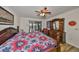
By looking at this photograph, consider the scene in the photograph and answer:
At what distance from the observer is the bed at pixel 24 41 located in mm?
1125

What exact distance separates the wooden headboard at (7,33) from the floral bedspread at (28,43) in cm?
5

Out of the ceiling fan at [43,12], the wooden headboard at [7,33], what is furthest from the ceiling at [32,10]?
the wooden headboard at [7,33]

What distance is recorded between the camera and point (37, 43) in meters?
1.20

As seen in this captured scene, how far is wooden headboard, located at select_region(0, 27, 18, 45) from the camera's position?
1.15 m

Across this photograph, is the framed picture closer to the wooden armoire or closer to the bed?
the bed

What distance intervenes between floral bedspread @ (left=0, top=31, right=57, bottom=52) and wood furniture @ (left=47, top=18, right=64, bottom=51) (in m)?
0.08

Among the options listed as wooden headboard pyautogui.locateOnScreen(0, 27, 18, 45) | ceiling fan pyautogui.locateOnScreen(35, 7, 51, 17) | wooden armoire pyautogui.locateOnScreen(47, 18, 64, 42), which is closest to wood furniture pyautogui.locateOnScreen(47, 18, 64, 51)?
wooden armoire pyautogui.locateOnScreen(47, 18, 64, 42)

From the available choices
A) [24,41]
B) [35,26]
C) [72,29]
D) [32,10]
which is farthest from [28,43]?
[72,29]

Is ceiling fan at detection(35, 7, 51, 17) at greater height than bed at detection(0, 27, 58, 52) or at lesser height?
greater

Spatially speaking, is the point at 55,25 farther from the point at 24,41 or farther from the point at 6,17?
the point at 6,17

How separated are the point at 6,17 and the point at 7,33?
0.68 feet
